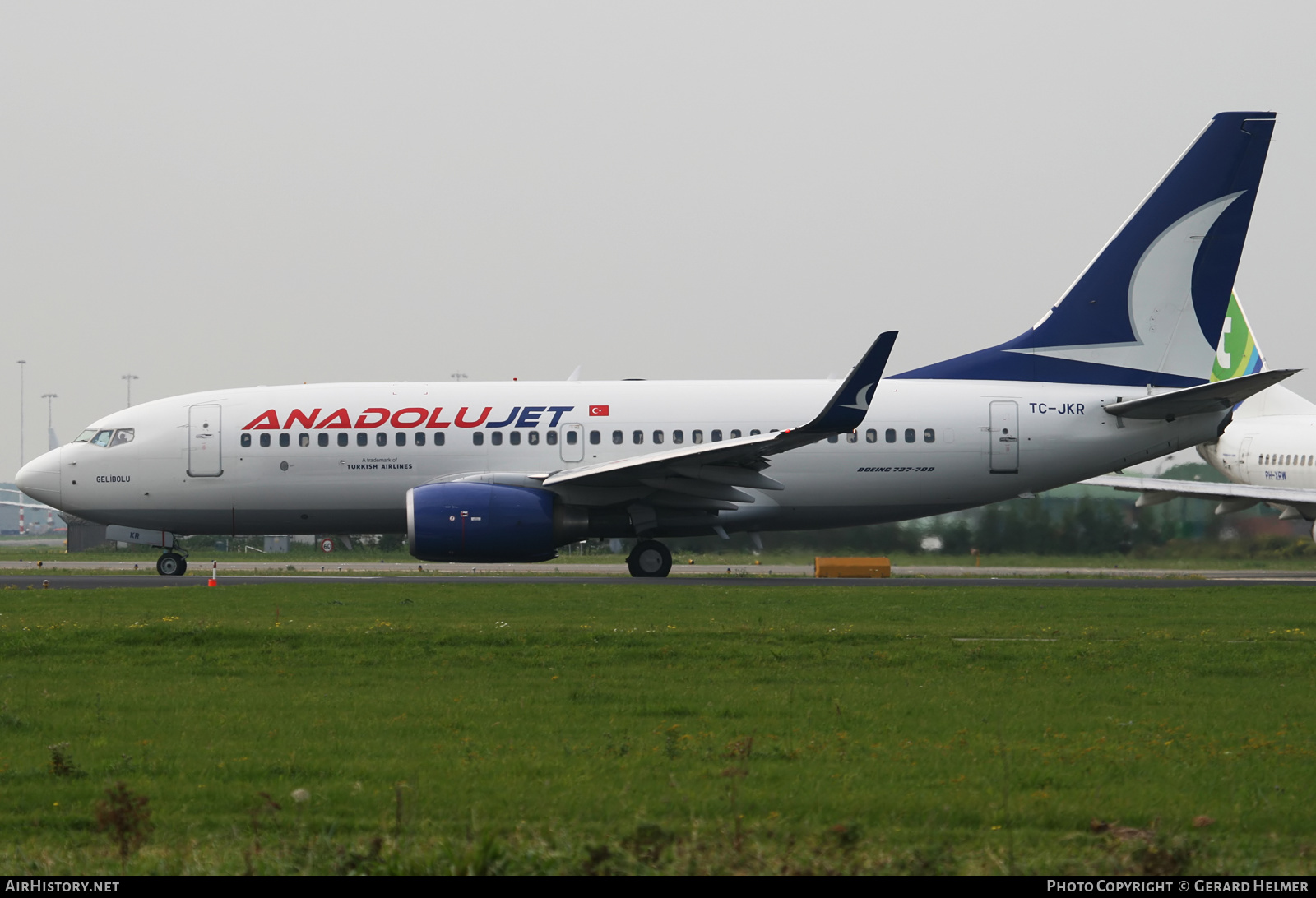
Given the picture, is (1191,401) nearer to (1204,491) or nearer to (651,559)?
(1204,491)

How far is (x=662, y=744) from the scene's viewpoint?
7.52m

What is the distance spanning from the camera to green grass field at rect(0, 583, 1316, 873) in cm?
511

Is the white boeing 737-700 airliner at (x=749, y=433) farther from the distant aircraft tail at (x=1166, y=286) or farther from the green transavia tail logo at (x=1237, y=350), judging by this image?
the green transavia tail logo at (x=1237, y=350)

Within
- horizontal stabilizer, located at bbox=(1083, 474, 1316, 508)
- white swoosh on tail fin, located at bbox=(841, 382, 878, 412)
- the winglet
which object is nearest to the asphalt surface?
the winglet

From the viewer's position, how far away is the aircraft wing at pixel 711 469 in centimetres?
2114

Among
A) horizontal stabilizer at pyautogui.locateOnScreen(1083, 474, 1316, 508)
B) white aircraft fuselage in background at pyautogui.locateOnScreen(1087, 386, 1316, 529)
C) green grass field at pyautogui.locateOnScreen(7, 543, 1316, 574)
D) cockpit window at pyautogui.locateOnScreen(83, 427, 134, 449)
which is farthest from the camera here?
white aircraft fuselage in background at pyautogui.locateOnScreen(1087, 386, 1316, 529)

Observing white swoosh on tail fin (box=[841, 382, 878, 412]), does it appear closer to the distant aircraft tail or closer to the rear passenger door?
the distant aircraft tail

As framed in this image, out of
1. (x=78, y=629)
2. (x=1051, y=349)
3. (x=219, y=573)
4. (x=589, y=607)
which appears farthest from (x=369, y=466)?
(x=1051, y=349)

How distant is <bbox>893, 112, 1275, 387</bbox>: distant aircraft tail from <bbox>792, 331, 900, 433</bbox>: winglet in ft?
16.5

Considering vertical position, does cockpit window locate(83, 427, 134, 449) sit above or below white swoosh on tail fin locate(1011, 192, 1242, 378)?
below

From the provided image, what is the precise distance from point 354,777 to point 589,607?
394 inches

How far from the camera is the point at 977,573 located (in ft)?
95.4

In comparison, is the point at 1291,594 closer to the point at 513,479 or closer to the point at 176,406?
the point at 513,479

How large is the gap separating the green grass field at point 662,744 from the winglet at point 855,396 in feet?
21.8
